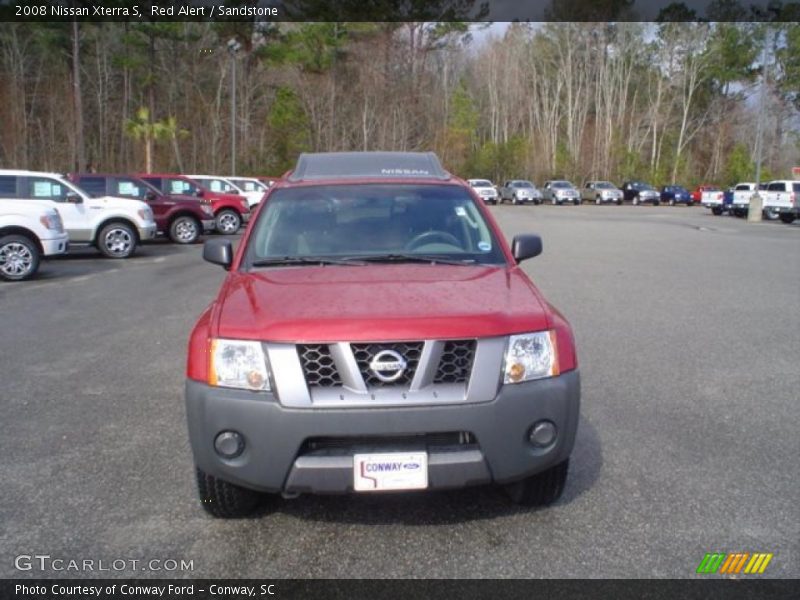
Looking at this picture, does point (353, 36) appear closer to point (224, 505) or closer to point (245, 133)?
point (245, 133)

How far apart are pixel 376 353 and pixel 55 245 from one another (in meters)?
10.8

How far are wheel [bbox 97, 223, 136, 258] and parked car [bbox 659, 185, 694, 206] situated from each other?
1777 inches

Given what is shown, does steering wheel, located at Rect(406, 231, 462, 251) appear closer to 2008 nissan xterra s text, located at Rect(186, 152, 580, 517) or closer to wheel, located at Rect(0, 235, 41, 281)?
2008 nissan xterra s text, located at Rect(186, 152, 580, 517)

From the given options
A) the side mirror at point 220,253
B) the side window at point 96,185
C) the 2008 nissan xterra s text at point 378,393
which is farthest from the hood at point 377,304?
the side window at point 96,185

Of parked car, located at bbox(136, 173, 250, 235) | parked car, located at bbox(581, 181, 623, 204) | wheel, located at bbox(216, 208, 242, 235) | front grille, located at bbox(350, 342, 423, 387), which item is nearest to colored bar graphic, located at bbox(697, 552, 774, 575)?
front grille, located at bbox(350, 342, 423, 387)

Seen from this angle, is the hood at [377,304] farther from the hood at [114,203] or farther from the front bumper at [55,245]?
the hood at [114,203]

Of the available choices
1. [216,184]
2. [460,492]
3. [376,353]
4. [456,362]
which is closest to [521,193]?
[216,184]

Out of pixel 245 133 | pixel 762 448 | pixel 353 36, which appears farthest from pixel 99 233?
pixel 353 36

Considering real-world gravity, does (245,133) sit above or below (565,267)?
above

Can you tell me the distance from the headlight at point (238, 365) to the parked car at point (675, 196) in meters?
53.5

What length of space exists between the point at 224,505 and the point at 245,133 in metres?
48.7

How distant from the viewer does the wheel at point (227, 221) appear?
71.5 ft

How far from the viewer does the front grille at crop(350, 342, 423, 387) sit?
3205 mm
